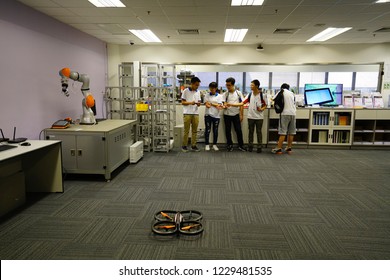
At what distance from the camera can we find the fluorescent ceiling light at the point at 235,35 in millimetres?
5586

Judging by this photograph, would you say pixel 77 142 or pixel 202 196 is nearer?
pixel 202 196

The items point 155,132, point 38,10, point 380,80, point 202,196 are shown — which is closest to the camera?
point 202,196

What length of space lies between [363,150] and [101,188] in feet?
17.3

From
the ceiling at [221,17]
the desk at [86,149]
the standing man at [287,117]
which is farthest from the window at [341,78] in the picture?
the desk at [86,149]

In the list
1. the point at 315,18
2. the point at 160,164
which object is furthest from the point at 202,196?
the point at 315,18

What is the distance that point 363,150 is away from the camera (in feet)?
20.2

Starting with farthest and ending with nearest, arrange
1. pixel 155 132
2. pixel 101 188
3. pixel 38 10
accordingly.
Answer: pixel 155 132
pixel 38 10
pixel 101 188

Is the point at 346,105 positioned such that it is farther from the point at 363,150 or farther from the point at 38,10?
the point at 38,10

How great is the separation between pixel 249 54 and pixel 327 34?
5.74 ft

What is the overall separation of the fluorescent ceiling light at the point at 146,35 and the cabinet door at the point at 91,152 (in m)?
2.73

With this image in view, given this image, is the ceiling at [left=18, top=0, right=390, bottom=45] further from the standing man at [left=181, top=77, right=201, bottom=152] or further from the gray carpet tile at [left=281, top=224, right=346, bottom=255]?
the gray carpet tile at [left=281, top=224, right=346, bottom=255]

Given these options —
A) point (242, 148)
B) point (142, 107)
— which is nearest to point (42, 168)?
point (142, 107)

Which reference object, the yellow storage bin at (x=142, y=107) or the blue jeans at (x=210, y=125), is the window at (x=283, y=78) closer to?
the blue jeans at (x=210, y=125)

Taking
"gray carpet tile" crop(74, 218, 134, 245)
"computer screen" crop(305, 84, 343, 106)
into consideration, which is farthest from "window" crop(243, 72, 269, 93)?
"gray carpet tile" crop(74, 218, 134, 245)
